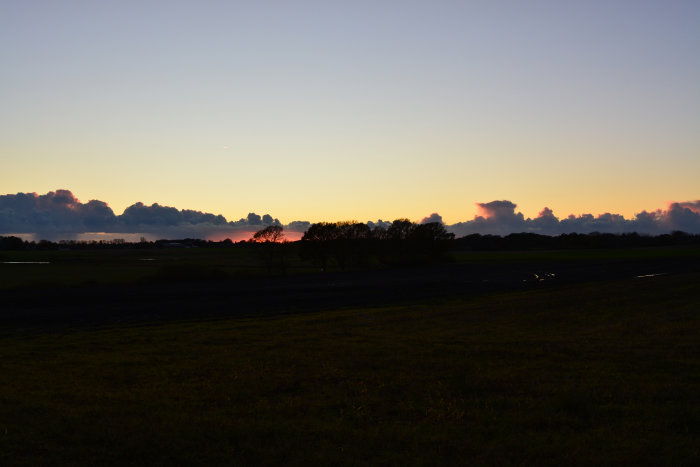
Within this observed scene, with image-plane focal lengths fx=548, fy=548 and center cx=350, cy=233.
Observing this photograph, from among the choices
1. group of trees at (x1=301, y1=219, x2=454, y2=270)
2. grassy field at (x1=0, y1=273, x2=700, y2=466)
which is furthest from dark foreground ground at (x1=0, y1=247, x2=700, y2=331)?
group of trees at (x1=301, y1=219, x2=454, y2=270)

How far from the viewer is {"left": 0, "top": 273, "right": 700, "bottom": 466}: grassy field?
27.9ft

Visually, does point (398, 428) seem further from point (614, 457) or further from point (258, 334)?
point (258, 334)

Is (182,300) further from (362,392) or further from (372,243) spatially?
(372,243)

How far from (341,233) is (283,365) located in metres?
80.9

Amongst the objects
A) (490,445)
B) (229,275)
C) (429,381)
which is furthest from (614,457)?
(229,275)

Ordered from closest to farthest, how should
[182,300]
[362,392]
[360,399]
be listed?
[360,399]
[362,392]
[182,300]

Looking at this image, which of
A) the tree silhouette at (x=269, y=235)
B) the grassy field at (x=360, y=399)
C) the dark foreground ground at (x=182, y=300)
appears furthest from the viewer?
the tree silhouette at (x=269, y=235)

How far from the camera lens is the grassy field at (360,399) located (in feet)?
27.9

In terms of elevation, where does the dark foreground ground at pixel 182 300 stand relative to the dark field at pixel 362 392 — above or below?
below

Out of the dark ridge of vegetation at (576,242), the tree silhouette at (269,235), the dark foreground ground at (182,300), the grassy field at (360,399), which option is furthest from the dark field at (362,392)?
the dark ridge of vegetation at (576,242)

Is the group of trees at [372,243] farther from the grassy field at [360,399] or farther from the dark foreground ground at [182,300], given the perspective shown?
the grassy field at [360,399]

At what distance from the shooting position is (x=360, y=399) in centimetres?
1139

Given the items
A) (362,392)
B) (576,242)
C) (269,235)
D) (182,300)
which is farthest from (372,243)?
(576,242)

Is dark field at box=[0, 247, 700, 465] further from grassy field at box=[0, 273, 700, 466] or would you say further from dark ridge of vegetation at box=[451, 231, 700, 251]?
dark ridge of vegetation at box=[451, 231, 700, 251]
